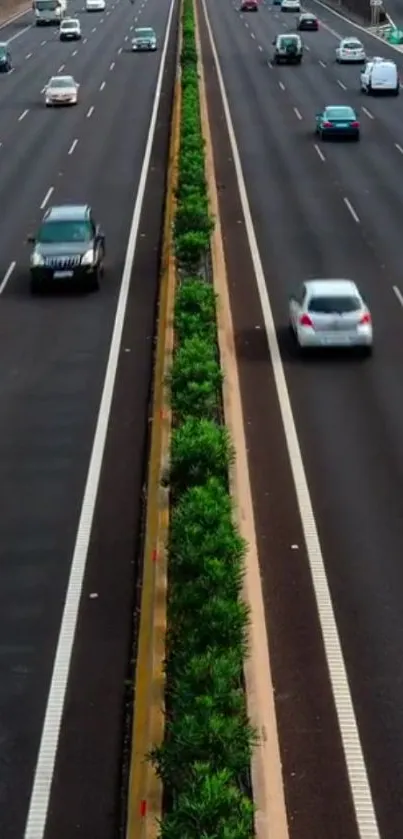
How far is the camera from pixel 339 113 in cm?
4831

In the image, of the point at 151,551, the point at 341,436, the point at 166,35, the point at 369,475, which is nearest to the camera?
the point at 151,551

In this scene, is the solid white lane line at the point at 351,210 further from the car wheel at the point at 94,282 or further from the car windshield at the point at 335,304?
the car windshield at the point at 335,304

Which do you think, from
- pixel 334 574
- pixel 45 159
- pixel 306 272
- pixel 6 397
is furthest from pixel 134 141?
pixel 334 574

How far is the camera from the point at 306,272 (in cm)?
3023

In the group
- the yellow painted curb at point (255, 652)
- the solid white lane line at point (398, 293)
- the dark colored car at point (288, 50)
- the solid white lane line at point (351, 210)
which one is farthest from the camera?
the dark colored car at point (288, 50)

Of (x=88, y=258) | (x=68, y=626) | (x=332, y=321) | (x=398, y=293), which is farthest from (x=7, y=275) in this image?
(x=68, y=626)

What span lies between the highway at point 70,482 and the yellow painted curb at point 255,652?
4.08 feet

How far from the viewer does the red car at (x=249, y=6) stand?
105188mm

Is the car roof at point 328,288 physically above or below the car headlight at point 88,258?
below

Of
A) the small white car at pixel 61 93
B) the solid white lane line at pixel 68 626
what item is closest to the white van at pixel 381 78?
the small white car at pixel 61 93

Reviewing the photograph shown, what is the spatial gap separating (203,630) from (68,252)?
60.1ft

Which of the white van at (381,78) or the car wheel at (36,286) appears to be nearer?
the car wheel at (36,286)

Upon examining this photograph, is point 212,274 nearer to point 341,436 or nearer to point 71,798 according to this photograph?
point 341,436

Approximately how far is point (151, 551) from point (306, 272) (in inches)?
626
